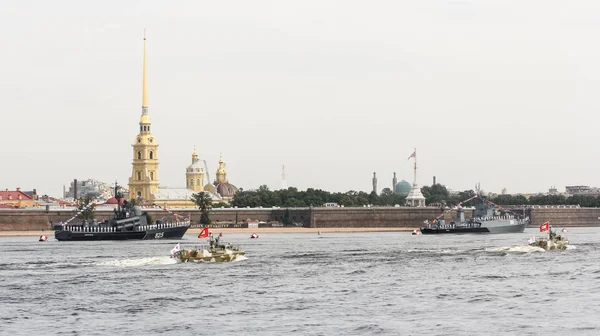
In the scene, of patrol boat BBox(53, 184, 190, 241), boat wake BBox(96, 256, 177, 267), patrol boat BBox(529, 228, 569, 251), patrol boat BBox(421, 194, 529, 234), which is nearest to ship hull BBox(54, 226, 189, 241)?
patrol boat BBox(53, 184, 190, 241)

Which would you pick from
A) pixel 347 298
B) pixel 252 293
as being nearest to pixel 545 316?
pixel 347 298

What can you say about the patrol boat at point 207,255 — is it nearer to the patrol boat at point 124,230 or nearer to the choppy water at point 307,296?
the choppy water at point 307,296

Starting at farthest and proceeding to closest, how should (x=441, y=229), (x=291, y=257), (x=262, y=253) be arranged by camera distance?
(x=441, y=229) < (x=262, y=253) < (x=291, y=257)

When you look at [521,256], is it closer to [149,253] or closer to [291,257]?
[291,257]

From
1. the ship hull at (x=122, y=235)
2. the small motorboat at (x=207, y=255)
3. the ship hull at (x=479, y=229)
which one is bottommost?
the small motorboat at (x=207, y=255)

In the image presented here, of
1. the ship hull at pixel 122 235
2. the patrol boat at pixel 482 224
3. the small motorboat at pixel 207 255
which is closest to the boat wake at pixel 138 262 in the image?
the small motorboat at pixel 207 255

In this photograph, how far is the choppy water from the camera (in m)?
53.6

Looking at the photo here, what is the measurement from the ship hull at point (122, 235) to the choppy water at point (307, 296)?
181 ft

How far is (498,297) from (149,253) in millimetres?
52407

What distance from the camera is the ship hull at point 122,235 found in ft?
508

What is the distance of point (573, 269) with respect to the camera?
82000 millimetres

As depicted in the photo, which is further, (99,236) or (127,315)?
(99,236)

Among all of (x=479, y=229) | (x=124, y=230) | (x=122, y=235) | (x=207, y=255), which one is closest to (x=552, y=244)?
(x=207, y=255)

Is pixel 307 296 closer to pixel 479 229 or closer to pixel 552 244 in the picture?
pixel 552 244
